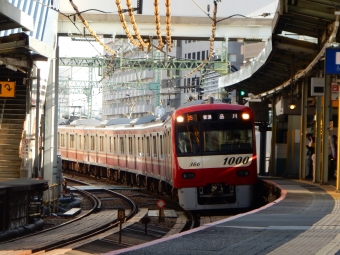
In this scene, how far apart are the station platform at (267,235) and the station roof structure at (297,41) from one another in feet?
14.2

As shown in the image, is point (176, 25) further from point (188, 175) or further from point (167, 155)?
point (188, 175)

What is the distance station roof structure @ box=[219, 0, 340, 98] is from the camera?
17.5 m

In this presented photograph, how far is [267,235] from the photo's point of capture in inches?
414

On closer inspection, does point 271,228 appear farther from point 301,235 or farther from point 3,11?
point 3,11

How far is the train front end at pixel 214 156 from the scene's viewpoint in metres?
19.0

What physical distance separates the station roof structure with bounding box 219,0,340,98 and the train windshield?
2.32 metres

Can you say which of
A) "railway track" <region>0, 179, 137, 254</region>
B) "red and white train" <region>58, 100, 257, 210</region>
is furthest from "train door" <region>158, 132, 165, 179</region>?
"red and white train" <region>58, 100, 257, 210</region>

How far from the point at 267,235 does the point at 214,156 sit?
8512 millimetres

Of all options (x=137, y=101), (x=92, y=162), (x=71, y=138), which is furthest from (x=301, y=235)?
(x=137, y=101)

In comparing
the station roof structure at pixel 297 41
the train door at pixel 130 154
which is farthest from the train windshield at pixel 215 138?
the train door at pixel 130 154

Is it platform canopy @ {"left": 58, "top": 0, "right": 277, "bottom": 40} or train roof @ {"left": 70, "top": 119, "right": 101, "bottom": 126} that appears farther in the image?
train roof @ {"left": 70, "top": 119, "right": 101, "bottom": 126}

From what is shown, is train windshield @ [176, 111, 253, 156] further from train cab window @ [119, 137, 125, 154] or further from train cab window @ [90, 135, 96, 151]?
train cab window @ [90, 135, 96, 151]

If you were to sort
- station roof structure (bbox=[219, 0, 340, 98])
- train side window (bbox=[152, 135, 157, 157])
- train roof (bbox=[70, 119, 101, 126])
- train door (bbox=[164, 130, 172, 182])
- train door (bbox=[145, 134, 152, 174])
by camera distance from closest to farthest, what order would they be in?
station roof structure (bbox=[219, 0, 340, 98])
train door (bbox=[164, 130, 172, 182])
train side window (bbox=[152, 135, 157, 157])
train door (bbox=[145, 134, 152, 174])
train roof (bbox=[70, 119, 101, 126])

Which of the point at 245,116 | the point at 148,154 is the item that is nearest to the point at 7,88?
the point at 148,154
